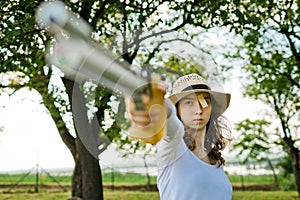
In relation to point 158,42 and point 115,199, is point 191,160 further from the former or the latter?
point 115,199

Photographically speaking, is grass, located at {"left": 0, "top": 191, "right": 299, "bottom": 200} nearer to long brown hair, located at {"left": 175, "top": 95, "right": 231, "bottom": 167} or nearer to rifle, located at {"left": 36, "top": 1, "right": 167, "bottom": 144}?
long brown hair, located at {"left": 175, "top": 95, "right": 231, "bottom": 167}

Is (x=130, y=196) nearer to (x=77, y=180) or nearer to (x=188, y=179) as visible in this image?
(x=77, y=180)

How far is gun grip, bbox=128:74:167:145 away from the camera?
135 centimetres

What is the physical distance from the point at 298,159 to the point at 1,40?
12.2 meters

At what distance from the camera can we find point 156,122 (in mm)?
1465

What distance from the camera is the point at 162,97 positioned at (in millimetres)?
1370

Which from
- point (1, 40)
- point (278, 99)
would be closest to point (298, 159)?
point (278, 99)

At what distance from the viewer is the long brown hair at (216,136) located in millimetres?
2697

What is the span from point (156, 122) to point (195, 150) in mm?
1193

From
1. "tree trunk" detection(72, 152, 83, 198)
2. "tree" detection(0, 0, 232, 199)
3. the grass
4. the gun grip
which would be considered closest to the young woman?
the gun grip

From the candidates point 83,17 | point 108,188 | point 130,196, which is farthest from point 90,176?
point 108,188

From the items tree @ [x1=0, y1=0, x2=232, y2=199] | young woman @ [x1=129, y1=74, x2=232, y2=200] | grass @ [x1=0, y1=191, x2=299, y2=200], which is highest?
tree @ [x1=0, y1=0, x2=232, y2=199]

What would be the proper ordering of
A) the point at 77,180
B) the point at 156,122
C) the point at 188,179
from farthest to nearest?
1. the point at 77,180
2. the point at 188,179
3. the point at 156,122

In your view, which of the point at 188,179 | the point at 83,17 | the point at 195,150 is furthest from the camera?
the point at 83,17
